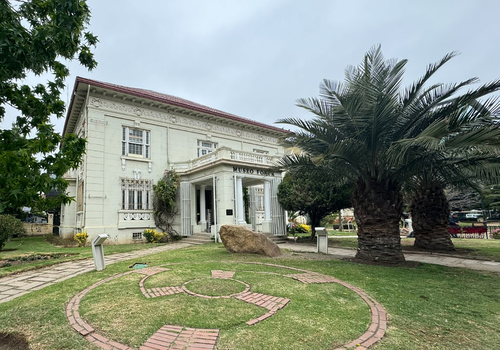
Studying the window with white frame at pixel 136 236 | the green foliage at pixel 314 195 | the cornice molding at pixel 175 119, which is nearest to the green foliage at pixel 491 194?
the green foliage at pixel 314 195

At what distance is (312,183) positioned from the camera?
629 inches

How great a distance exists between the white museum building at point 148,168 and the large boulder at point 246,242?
5333 millimetres

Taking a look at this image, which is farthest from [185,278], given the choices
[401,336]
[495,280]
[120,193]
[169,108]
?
[169,108]

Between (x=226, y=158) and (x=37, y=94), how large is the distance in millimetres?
11293

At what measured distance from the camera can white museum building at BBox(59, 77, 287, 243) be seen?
16.0 meters

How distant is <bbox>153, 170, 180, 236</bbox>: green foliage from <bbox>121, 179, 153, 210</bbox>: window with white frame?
18.5 inches

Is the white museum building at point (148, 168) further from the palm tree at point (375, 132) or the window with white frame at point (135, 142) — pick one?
the palm tree at point (375, 132)

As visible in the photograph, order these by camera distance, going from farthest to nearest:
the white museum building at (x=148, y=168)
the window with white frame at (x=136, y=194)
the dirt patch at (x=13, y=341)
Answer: the window with white frame at (x=136, y=194)
the white museum building at (x=148, y=168)
the dirt patch at (x=13, y=341)

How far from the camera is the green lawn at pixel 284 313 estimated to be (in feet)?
11.2

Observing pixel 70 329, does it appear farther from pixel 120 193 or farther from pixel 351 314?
pixel 120 193

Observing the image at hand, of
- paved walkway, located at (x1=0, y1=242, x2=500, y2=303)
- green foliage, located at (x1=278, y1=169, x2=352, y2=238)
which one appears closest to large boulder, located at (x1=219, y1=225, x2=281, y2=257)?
paved walkway, located at (x1=0, y1=242, x2=500, y2=303)

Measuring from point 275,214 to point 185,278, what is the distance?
1186cm

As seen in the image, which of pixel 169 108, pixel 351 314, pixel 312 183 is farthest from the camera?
pixel 169 108

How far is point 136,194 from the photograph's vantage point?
1756cm
